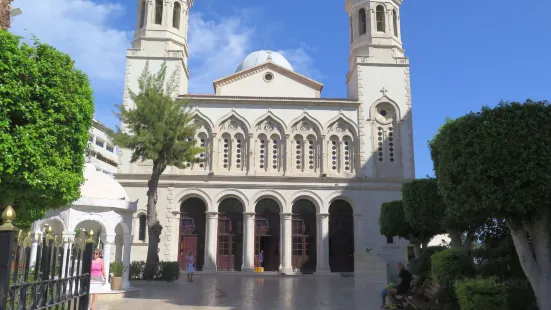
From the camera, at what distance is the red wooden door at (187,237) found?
89.2ft

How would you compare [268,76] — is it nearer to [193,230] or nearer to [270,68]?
[270,68]

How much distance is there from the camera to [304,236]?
27.9 m

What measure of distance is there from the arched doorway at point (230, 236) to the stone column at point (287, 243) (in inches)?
111

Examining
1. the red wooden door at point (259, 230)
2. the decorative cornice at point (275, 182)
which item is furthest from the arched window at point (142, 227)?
the red wooden door at point (259, 230)

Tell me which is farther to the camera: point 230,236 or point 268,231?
point 268,231

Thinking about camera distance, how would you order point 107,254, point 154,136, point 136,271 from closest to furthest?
point 107,254, point 154,136, point 136,271

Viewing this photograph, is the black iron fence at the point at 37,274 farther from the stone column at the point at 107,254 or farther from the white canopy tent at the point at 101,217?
the stone column at the point at 107,254

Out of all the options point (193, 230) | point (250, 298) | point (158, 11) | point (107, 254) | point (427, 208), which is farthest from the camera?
point (158, 11)

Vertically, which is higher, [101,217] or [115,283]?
[101,217]

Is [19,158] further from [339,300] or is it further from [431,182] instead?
[431,182]

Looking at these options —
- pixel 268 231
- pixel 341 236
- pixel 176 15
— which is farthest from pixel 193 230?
pixel 176 15

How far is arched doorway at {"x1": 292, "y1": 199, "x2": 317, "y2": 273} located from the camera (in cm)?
2767

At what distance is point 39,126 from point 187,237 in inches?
724

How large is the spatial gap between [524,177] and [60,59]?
1077cm
